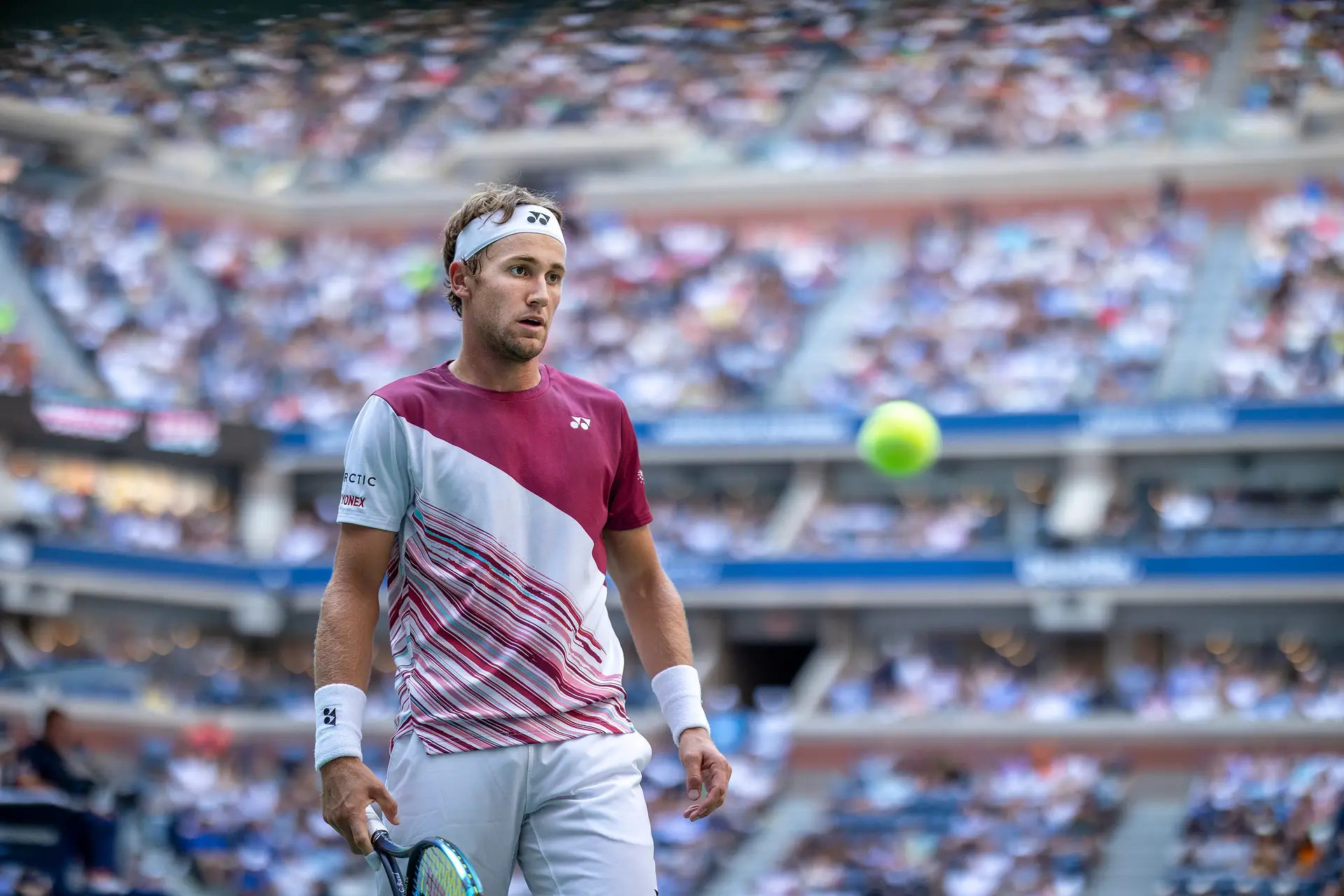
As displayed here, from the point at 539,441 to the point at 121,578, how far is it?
23.5m

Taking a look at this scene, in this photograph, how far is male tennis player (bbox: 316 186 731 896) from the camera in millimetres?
3568

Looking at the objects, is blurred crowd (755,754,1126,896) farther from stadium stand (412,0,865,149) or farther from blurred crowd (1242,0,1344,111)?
blurred crowd (1242,0,1344,111)

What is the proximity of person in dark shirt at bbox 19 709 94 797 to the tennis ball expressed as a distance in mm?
11802

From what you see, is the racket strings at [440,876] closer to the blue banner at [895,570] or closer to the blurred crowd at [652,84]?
the blue banner at [895,570]

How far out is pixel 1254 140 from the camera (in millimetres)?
26406

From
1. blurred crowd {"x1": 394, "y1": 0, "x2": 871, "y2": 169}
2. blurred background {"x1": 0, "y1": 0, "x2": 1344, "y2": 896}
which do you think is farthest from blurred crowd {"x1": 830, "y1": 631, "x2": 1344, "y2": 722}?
blurred crowd {"x1": 394, "y1": 0, "x2": 871, "y2": 169}

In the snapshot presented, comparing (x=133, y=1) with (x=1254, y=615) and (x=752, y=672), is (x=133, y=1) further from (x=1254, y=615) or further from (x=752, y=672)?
(x=752, y=672)

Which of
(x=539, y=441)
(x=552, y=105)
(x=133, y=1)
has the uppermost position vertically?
Answer: (x=133, y=1)

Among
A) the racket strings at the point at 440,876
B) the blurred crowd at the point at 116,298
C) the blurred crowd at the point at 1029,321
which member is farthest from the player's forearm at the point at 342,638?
the blurred crowd at the point at 116,298

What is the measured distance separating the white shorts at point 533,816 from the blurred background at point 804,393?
14.6 metres

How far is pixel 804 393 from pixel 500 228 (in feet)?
72.9

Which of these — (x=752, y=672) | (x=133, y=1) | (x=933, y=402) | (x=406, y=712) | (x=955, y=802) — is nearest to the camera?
(x=406, y=712)

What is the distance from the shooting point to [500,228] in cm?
375

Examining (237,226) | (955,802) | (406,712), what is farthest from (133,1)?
(237,226)
